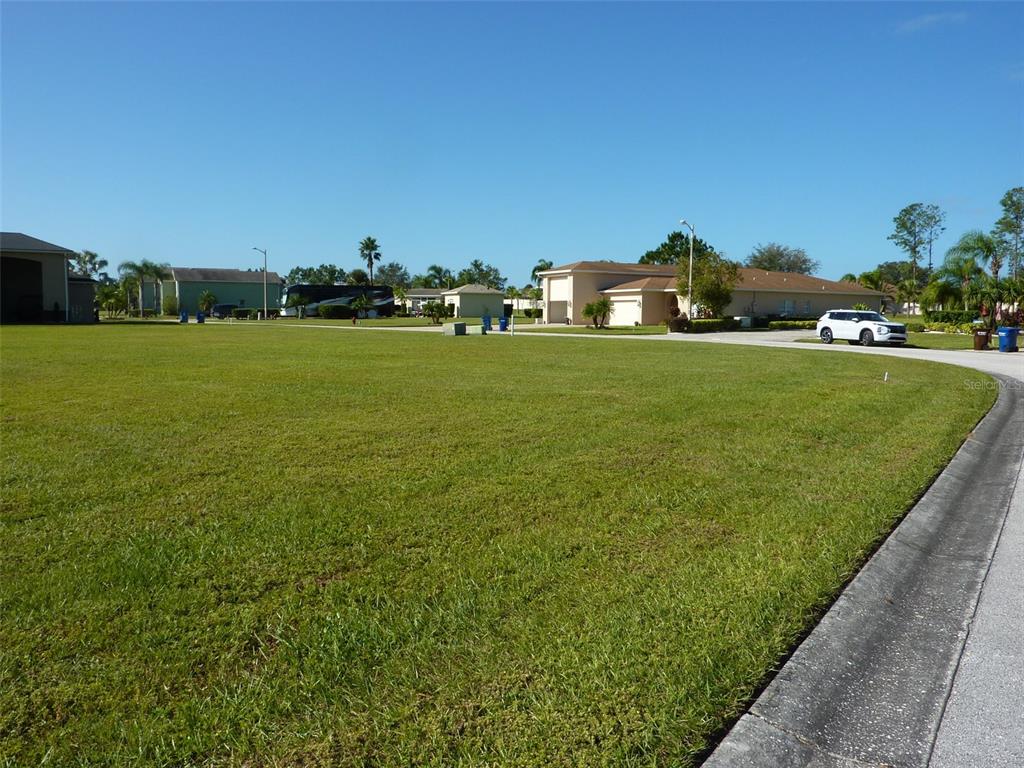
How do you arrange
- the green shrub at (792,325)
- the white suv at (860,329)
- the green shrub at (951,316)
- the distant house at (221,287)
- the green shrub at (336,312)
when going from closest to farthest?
1. the white suv at (860,329)
2. the green shrub at (951,316)
3. the green shrub at (792,325)
4. the green shrub at (336,312)
5. the distant house at (221,287)

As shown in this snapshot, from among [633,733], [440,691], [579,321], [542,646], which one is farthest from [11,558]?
[579,321]

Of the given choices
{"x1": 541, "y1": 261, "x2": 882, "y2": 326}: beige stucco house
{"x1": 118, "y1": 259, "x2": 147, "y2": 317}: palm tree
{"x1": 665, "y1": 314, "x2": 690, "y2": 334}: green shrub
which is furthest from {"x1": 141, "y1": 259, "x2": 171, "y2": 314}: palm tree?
{"x1": 665, "y1": 314, "x2": 690, "y2": 334}: green shrub

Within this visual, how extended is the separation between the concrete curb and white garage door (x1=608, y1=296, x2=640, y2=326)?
160 feet

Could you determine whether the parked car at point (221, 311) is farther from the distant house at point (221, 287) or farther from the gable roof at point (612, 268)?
the gable roof at point (612, 268)

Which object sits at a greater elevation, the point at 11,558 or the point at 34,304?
the point at 34,304

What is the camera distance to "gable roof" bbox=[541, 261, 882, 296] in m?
53.3

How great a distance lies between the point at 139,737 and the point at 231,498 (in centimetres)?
299

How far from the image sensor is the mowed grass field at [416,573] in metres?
2.63

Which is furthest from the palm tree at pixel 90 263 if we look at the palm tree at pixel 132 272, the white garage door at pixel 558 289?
the white garage door at pixel 558 289

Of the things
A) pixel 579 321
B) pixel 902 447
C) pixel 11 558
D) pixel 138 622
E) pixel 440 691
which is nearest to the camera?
pixel 440 691

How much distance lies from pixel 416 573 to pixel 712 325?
42911 millimetres

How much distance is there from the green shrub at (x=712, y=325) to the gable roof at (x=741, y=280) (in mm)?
5723

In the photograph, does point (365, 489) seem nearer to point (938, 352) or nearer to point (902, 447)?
point (902, 447)

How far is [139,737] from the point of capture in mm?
2537
